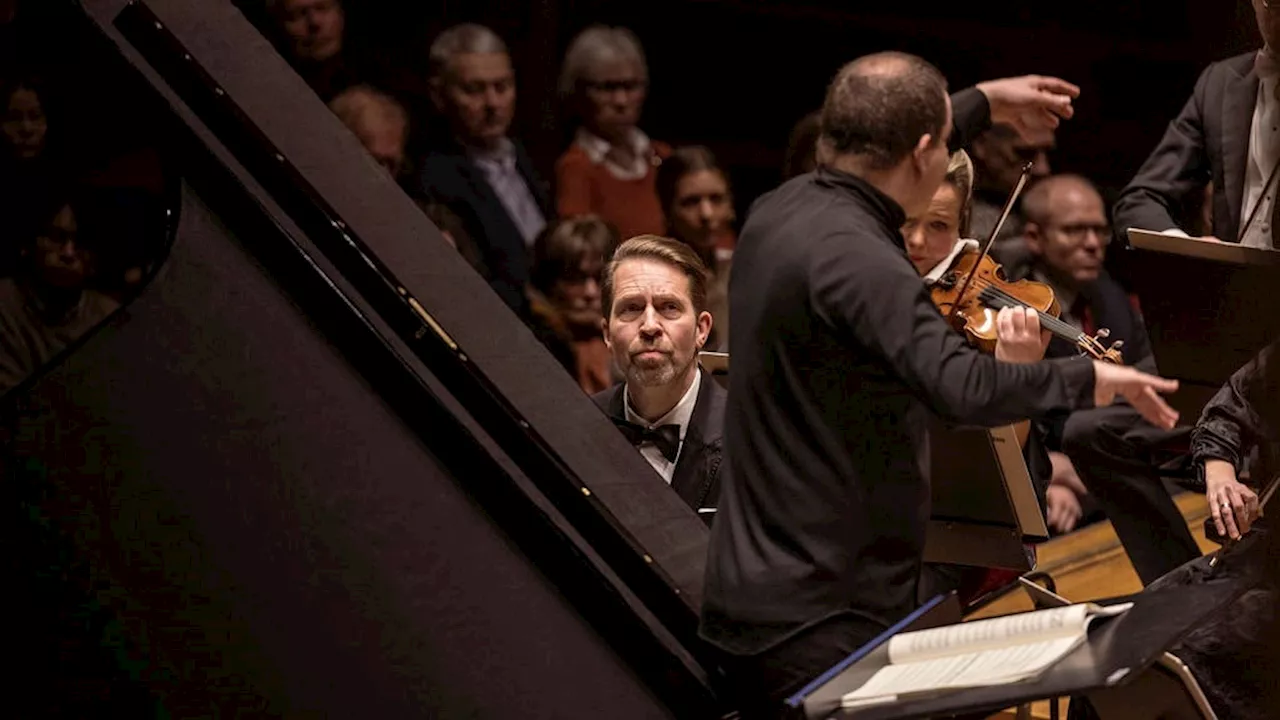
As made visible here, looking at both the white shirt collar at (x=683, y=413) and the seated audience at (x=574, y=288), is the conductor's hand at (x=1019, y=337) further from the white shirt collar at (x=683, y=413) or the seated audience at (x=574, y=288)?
the seated audience at (x=574, y=288)

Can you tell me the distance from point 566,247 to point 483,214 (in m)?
0.31

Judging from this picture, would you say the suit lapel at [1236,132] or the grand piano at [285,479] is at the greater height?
the grand piano at [285,479]

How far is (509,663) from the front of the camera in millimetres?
2891

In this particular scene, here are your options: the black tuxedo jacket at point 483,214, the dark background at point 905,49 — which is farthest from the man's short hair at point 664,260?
the dark background at point 905,49

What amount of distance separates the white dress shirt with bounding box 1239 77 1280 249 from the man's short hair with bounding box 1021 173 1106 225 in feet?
4.96

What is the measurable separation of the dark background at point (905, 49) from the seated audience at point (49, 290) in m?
2.48

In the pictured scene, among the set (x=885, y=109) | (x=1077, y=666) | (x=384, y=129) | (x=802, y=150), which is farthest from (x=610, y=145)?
(x=1077, y=666)

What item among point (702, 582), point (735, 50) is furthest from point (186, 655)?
point (735, 50)

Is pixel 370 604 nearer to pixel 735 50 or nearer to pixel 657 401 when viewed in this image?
pixel 657 401

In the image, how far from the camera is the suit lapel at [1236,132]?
13.1 feet

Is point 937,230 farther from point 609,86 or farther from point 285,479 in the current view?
point 609,86

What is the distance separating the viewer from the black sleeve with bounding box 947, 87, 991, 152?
295 centimetres

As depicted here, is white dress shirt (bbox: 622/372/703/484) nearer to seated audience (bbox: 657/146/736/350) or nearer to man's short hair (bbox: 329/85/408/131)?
man's short hair (bbox: 329/85/408/131)

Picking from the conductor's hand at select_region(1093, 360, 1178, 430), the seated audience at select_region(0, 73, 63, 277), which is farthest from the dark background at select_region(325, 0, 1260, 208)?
the conductor's hand at select_region(1093, 360, 1178, 430)
